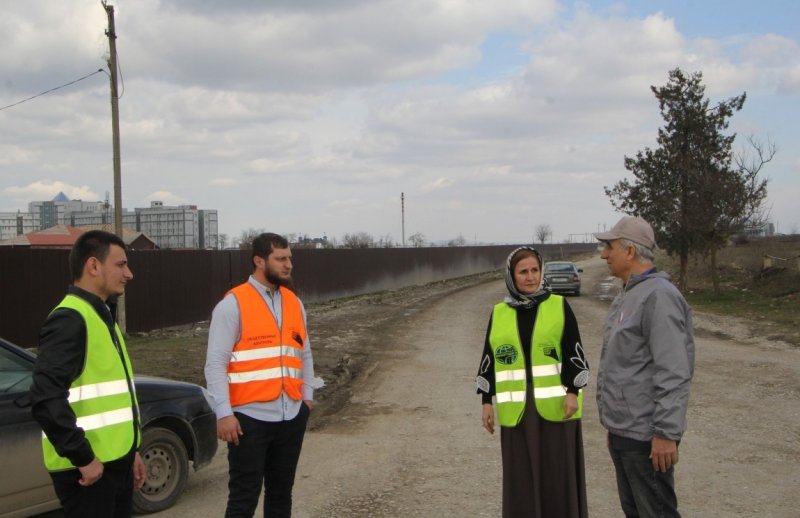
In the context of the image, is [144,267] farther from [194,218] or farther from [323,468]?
[194,218]

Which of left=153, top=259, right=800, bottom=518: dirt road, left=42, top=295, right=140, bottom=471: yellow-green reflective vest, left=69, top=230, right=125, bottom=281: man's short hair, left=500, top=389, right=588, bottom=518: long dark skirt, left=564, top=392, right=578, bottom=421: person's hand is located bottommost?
left=153, top=259, right=800, bottom=518: dirt road

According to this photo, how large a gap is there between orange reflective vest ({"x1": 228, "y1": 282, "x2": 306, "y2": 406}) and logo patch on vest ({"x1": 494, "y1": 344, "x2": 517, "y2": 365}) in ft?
3.80

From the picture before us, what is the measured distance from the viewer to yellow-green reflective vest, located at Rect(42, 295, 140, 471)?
2.91 meters

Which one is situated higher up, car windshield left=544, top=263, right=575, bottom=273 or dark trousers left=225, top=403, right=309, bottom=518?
car windshield left=544, top=263, right=575, bottom=273

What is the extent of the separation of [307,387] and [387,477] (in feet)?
7.75

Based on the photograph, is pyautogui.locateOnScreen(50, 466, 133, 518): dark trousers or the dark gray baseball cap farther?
the dark gray baseball cap

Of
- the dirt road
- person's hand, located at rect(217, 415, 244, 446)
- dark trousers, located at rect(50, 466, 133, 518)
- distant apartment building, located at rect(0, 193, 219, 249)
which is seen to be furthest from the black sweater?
distant apartment building, located at rect(0, 193, 219, 249)

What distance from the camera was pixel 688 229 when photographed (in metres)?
25.4

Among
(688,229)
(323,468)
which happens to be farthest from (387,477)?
(688,229)

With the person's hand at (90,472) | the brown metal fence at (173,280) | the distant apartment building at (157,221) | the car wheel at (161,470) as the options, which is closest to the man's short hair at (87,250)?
the person's hand at (90,472)

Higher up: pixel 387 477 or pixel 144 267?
pixel 144 267

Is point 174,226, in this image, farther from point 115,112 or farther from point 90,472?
point 90,472

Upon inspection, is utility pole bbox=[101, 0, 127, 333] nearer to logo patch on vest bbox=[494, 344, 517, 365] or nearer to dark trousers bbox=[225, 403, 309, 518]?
dark trousers bbox=[225, 403, 309, 518]

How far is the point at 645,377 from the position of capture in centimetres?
339
